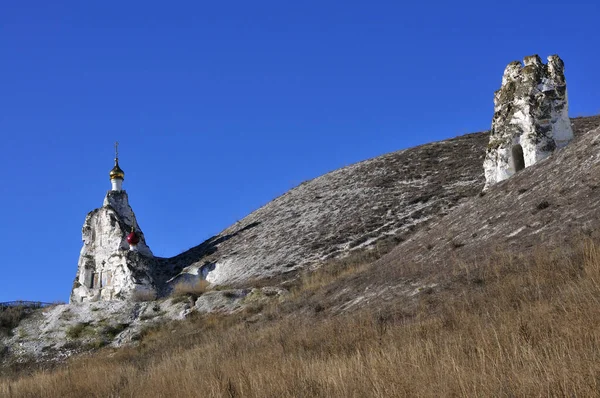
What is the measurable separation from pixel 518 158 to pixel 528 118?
5.37 feet

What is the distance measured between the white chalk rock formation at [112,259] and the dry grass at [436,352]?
23949 millimetres

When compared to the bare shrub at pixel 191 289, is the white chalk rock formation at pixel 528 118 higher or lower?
higher

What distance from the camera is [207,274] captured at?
36406 millimetres

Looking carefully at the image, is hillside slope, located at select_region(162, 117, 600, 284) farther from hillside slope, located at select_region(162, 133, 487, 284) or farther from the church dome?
the church dome

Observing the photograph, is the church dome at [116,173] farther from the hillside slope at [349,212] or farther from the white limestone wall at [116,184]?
the hillside slope at [349,212]

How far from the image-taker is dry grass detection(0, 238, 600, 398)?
20.1 feet

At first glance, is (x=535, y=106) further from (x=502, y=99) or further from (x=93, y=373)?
(x=93, y=373)

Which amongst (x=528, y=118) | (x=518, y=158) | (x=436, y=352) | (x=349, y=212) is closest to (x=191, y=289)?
(x=349, y=212)

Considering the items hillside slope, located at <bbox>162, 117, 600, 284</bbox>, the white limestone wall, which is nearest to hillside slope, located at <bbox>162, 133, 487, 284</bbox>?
hillside slope, located at <bbox>162, 117, 600, 284</bbox>

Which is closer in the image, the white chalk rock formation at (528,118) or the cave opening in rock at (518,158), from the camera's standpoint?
the white chalk rock formation at (528,118)

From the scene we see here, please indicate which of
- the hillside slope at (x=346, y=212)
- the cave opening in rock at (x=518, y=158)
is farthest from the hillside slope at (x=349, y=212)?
the cave opening in rock at (x=518, y=158)

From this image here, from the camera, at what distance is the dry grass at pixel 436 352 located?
20.1ft

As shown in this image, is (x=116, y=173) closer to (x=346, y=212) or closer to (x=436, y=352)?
(x=346, y=212)

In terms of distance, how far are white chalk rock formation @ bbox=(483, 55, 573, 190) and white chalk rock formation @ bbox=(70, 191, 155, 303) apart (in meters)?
21.5
